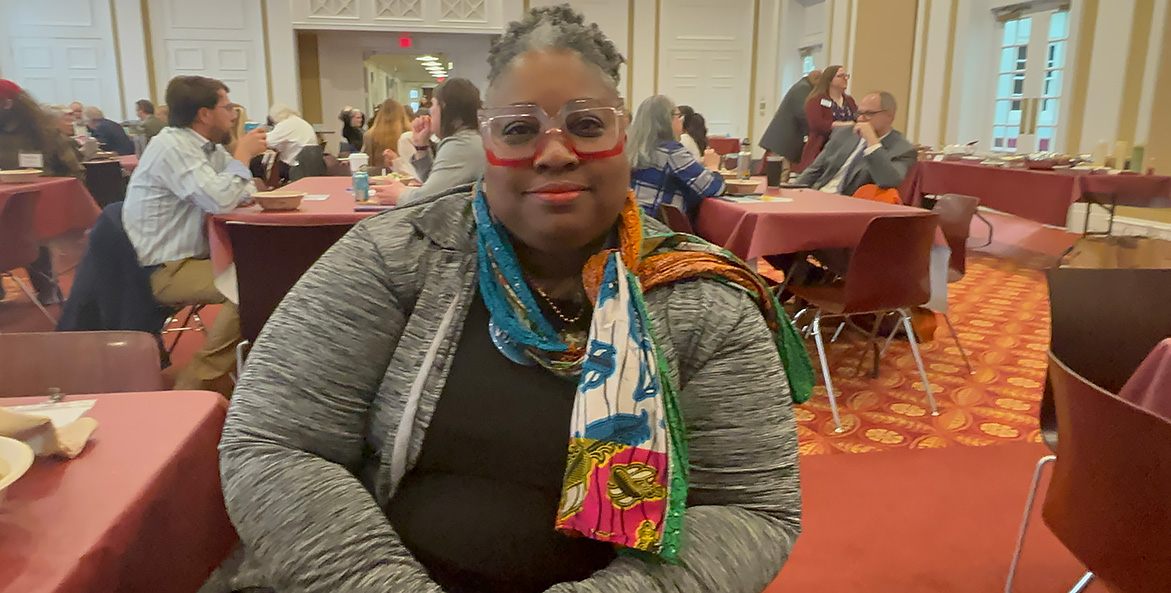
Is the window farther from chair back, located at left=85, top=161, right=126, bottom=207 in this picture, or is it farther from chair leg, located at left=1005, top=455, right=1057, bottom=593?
chair back, located at left=85, top=161, right=126, bottom=207

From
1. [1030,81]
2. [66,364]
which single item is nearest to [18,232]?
[66,364]

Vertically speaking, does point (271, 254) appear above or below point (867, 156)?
below

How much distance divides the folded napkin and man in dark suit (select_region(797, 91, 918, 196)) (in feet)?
12.7

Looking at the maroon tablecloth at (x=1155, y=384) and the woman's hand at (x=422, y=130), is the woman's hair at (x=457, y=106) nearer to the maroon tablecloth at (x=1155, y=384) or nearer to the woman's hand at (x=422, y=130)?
the woman's hand at (x=422, y=130)

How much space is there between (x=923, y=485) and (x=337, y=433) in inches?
77.9

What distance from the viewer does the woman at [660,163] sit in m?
3.37

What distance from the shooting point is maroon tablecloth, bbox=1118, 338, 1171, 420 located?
48.6 inches

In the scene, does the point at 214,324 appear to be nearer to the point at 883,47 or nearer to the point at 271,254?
the point at 271,254

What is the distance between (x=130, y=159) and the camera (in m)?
6.21

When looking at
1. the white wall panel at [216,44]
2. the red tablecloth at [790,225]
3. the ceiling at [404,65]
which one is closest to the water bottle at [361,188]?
the red tablecloth at [790,225]

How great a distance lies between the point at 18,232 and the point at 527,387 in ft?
12.3

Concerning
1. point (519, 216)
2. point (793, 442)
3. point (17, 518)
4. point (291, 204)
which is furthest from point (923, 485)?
point (291, 204)

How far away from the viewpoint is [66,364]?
129cm

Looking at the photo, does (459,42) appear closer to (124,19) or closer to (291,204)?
(124,19)
